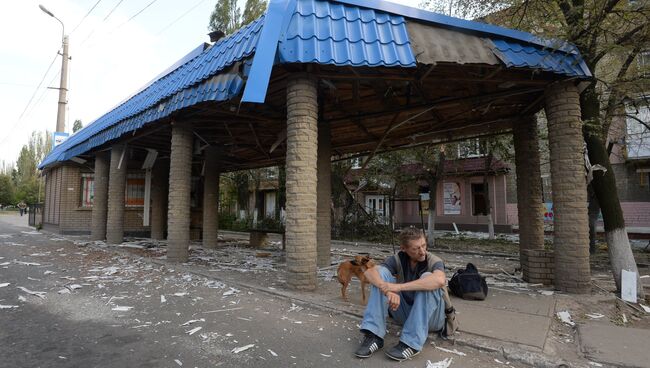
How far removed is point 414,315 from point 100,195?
14.8m

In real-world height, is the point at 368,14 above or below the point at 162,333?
above

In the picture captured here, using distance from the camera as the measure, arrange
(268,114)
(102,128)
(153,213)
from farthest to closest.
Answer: (153,213), (102,128), (268,114)

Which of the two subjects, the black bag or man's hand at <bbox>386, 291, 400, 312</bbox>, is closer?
man's hand at <bbox>386, 291, 400, 312</bbox>

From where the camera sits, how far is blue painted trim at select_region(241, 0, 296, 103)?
5.54 meters

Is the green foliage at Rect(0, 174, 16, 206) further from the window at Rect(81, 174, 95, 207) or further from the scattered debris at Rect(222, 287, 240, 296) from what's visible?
the scattered debris at Rect(222, 287, 240, 296)

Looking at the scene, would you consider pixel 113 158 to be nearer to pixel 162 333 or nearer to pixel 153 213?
pixel 153 213

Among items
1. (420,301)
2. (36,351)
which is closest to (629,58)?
(420,301)

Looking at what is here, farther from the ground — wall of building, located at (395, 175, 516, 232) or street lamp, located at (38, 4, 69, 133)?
street lamp, located at (38, 4, 69, 133)

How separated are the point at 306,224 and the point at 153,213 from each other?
40.9 ft

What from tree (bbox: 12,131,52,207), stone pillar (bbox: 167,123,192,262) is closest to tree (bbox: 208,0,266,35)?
stone pillar (bbox: 167,123,192,262)

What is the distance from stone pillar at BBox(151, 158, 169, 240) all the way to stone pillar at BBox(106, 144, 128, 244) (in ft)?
8.77

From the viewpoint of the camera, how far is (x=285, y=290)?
626cm

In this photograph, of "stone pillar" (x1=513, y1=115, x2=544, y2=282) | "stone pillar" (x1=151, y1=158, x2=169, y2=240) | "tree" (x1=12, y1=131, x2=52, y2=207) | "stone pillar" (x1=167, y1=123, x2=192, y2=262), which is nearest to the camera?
"stone pillar" (x1=513, y1=115, x2=544, y2=282)

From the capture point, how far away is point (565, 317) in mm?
4957
